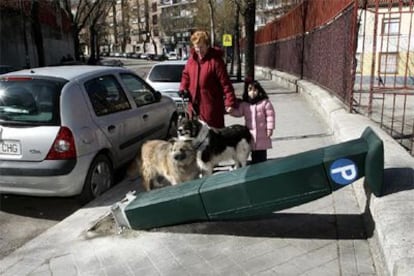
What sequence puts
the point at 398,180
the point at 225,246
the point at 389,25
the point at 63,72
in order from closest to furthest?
the point at 398,180, the point at 225,246, the point at 63,72, the point at 389,25

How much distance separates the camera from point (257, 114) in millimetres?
5562

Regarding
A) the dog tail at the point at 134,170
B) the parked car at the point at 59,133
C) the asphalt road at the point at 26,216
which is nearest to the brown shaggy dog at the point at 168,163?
the dog tail at the point at 134,170

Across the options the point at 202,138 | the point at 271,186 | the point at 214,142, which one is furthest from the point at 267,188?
the point at 214,142

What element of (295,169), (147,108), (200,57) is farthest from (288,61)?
(295,169)

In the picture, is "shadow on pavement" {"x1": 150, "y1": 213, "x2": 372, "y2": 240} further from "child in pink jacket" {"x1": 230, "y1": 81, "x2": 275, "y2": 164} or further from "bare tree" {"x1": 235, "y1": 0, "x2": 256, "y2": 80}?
"bare tree" {"x1": 235, "y1": 0, "x2": 256, "y2": 80}

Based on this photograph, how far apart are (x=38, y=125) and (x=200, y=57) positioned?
2.00m

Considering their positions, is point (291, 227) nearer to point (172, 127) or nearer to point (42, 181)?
point (42, 181)

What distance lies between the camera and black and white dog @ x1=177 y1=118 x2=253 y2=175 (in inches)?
198

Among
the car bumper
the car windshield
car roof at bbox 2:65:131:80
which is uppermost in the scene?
car roof at bbox 2:65:131:80

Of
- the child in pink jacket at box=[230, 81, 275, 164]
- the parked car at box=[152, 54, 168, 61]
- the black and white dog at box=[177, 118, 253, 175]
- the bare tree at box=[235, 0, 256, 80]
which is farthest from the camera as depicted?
the parked car at box=[152, 54, 168, 61]

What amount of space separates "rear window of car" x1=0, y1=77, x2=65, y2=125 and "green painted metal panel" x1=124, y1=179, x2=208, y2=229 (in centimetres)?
163

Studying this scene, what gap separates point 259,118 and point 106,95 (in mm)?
2154

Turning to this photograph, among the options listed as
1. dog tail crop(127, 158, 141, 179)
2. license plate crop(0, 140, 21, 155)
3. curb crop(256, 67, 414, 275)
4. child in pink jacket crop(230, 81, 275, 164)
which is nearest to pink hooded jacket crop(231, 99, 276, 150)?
child in pink jacket crop(230, 81, 275, 164)

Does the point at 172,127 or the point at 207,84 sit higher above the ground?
the point at 207,84
